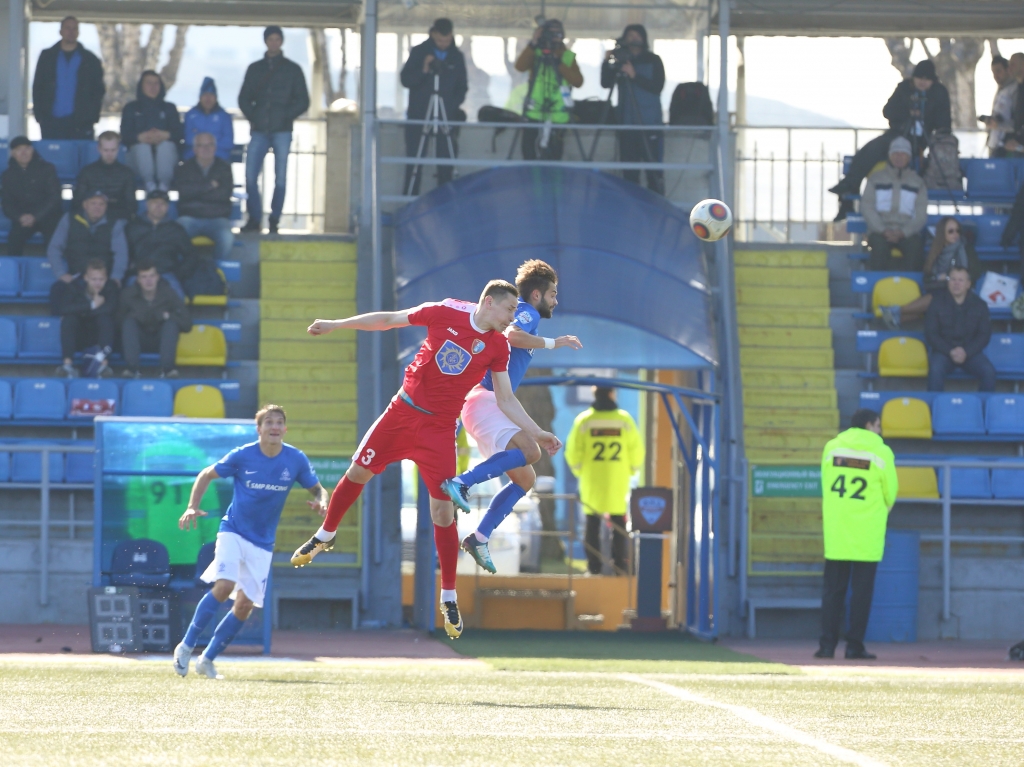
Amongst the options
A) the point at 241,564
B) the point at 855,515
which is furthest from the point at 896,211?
the point at 241,564

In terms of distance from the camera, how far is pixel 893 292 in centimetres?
1898

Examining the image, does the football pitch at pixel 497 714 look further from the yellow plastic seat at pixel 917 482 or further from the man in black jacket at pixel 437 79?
the man in black jacket at pixel 437 79

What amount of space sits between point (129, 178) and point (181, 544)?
5.49 m

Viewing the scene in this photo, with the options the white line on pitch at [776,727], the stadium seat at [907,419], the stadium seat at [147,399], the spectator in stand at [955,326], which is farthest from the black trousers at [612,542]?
the white line on pitch at [776,727]

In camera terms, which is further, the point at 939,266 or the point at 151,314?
the point at 939,266

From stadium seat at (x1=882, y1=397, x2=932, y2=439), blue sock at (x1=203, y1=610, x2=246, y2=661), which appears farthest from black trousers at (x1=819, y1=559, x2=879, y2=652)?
blue sock at (x1=203, y1=610, x2=246, y2=661)

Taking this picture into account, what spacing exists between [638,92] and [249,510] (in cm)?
948

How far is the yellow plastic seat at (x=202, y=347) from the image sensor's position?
17781mm

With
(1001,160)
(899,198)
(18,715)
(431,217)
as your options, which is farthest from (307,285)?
(18,715)

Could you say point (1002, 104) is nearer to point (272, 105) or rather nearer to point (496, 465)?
point (272, 105)

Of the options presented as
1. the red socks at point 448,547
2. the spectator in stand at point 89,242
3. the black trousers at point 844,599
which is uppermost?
the spectator in stand at point 89,242

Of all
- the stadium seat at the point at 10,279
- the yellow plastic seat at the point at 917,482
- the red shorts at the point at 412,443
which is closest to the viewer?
the red shorts at the point at 412,443

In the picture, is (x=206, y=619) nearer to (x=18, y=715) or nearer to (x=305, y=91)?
(x=18, y=715)

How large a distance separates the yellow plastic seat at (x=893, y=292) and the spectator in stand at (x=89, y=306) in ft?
28.0
